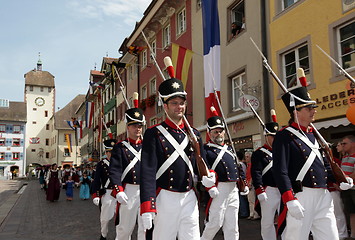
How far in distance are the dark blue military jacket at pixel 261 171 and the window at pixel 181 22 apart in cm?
1506

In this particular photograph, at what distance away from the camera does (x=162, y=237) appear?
406 cm

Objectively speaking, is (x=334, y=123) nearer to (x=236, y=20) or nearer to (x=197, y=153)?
(x=197, y=153)

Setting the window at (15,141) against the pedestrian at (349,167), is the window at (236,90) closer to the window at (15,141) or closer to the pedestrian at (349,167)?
the pedestrian at (349,167)

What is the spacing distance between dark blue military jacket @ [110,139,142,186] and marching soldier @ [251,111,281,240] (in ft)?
6.49

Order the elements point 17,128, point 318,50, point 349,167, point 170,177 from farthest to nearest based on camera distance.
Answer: point 17,128
point 318,50
point 349,167
point 170,177

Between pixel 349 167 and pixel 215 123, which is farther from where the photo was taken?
pixel 349 167

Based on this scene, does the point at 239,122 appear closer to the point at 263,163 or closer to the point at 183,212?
the point at 263,163

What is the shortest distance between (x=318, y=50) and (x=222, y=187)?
6661 mm

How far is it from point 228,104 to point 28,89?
8124 centimetres

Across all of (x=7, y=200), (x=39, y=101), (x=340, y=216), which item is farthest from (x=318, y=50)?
(x=39, y=101)

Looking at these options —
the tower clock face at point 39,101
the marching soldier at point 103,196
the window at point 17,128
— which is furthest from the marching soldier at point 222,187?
the tower clock face at point 39,101

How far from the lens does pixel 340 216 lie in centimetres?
795

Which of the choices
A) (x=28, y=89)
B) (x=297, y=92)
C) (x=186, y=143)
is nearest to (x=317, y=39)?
(x=297, y=92)

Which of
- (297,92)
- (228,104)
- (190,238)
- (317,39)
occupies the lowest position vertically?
(190,238)
